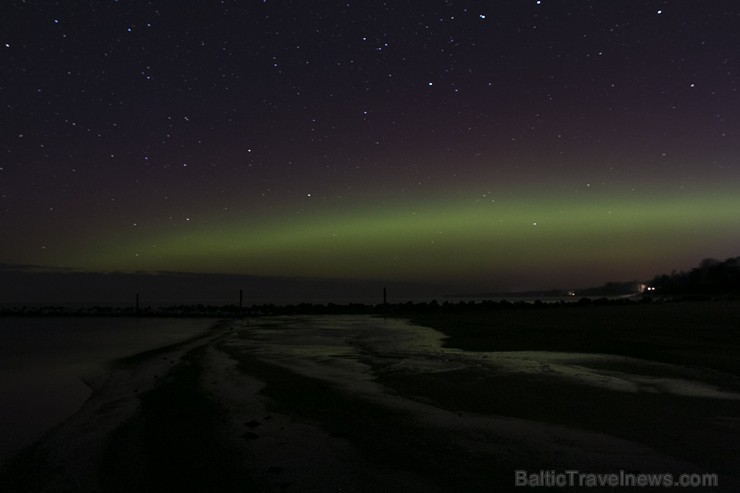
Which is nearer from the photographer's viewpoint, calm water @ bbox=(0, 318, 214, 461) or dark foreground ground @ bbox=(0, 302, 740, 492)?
dark foreground ground @ bbox=(0, 302, 740, 492)

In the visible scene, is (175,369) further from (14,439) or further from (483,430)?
(483,430)

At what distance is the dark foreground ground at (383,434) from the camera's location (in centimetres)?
469

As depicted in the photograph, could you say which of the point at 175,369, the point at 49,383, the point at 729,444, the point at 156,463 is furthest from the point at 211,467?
the point at 49,383

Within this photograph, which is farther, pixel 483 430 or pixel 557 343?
pixel 557 343

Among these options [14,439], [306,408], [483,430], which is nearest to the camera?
[483,430]

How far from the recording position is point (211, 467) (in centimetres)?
499

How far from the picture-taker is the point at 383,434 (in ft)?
19.7

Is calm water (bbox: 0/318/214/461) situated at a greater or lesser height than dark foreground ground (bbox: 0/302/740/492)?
lesser

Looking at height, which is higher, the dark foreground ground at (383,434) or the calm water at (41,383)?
the dark foreground ground at (383,434)

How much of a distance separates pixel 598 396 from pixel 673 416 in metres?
1.38

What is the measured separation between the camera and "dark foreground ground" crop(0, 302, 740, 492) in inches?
185

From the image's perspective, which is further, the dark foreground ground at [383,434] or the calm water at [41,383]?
the calm water at [41,383]

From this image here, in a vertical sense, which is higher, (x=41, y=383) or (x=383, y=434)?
(x=383, y=434)

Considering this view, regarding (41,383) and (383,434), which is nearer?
(383,434)
